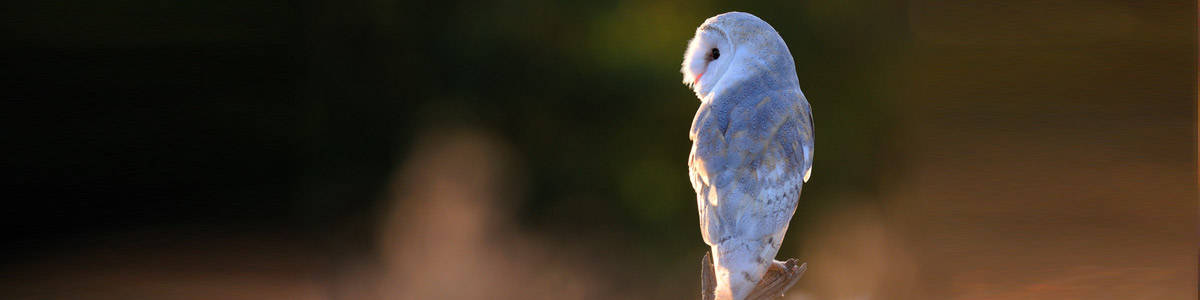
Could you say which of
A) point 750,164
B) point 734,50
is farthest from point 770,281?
point 734,50

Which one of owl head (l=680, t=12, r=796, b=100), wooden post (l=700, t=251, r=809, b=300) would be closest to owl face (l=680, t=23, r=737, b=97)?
owl head (l=680, t=12, r=796, b=100)

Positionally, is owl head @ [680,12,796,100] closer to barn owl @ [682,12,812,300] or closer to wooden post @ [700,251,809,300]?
barn owl @ [682,12,812,300]

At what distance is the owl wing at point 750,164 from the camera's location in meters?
1.69

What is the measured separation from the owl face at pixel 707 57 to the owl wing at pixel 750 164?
13cm

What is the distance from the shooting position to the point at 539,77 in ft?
14.9

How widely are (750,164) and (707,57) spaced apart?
37cm

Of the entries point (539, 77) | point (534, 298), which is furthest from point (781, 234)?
point (534, 298)

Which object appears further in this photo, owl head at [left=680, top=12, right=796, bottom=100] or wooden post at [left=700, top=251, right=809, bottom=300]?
owl head at [left=680, top=12, right=796, bottom=100]

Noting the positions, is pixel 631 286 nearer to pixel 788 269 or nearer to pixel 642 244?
pixel 642 244

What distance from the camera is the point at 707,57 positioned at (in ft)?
6.55

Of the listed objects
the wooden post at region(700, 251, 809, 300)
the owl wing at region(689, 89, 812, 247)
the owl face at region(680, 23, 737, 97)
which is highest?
the owl face at region(680, 23, 737, 97)

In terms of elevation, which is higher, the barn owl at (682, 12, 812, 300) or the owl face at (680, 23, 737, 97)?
the owl face at (680, 23, 737, 97)

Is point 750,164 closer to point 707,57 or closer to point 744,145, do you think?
point 744,145

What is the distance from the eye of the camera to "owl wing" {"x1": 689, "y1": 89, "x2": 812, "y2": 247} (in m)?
1.69
